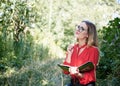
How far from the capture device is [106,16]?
39.7 metres

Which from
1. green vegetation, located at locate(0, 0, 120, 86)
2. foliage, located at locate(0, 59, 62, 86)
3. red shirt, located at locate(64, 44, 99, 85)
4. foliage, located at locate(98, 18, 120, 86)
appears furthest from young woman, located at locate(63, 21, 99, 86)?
foliage, located at locate(0, 59, 62, 86)

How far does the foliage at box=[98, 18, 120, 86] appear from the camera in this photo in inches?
252

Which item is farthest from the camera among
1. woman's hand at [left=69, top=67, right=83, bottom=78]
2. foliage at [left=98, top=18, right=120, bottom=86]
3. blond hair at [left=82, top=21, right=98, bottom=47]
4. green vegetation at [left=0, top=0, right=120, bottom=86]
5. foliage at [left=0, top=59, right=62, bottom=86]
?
foliage at [left=0, top=59, right=62, bottom=86]

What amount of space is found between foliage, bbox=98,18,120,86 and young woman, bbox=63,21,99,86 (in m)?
2.71

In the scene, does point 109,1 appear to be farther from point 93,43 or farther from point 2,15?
point 93,43

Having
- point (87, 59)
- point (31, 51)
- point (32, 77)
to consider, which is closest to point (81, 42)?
point (87, 59)

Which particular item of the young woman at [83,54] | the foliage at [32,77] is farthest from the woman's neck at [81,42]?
the foliage at [32,77]

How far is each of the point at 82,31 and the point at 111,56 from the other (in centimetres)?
329

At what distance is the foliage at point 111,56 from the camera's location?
641 centimetres

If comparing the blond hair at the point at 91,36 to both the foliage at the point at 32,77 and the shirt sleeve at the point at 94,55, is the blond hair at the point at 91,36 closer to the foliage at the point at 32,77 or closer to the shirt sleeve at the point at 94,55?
the shirt sleeve at the point at 94,55

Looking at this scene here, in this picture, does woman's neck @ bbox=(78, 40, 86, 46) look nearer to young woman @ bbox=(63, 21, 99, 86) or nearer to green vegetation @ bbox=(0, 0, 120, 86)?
young woman @ bbox=(63, 21, 99, 86)

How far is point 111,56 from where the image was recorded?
22.3 ft

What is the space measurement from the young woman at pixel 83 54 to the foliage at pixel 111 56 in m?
2.71

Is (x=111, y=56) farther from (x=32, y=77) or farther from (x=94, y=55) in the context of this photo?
(x=94, y=55)
